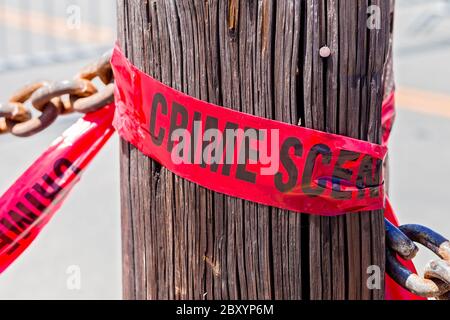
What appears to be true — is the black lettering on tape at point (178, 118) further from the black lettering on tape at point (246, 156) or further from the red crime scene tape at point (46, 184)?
the red crime scene tape at point (46, 184)

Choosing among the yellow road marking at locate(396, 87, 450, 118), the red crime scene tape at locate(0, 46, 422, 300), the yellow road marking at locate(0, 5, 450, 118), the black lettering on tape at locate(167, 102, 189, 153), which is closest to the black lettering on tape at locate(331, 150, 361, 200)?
the red crime scene tape at locate(0, 46, 422, 300)

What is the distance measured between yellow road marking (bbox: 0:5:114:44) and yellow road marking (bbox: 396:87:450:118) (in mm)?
3428

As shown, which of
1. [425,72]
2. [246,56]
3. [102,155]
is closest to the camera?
[246,56]

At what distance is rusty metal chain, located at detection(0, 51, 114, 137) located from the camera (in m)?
2.31

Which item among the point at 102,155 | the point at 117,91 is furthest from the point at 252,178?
the point at 102,155

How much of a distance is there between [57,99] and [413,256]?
1.01 meters

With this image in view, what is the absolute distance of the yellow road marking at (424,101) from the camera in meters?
7.28

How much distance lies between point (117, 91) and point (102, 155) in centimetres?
457

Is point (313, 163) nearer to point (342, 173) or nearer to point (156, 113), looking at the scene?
point (342, 173)

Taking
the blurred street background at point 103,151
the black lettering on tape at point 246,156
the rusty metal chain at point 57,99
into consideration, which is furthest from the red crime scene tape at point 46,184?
the blurred street background at point 103,151

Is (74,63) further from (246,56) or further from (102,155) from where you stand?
(246,56)

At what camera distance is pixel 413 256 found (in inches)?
79.7

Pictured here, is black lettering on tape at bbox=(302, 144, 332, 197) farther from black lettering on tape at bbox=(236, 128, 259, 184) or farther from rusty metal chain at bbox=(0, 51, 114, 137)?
rusty metal chain at bbox=(0, 51, 114, 137)

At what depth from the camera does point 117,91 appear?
2035mm
